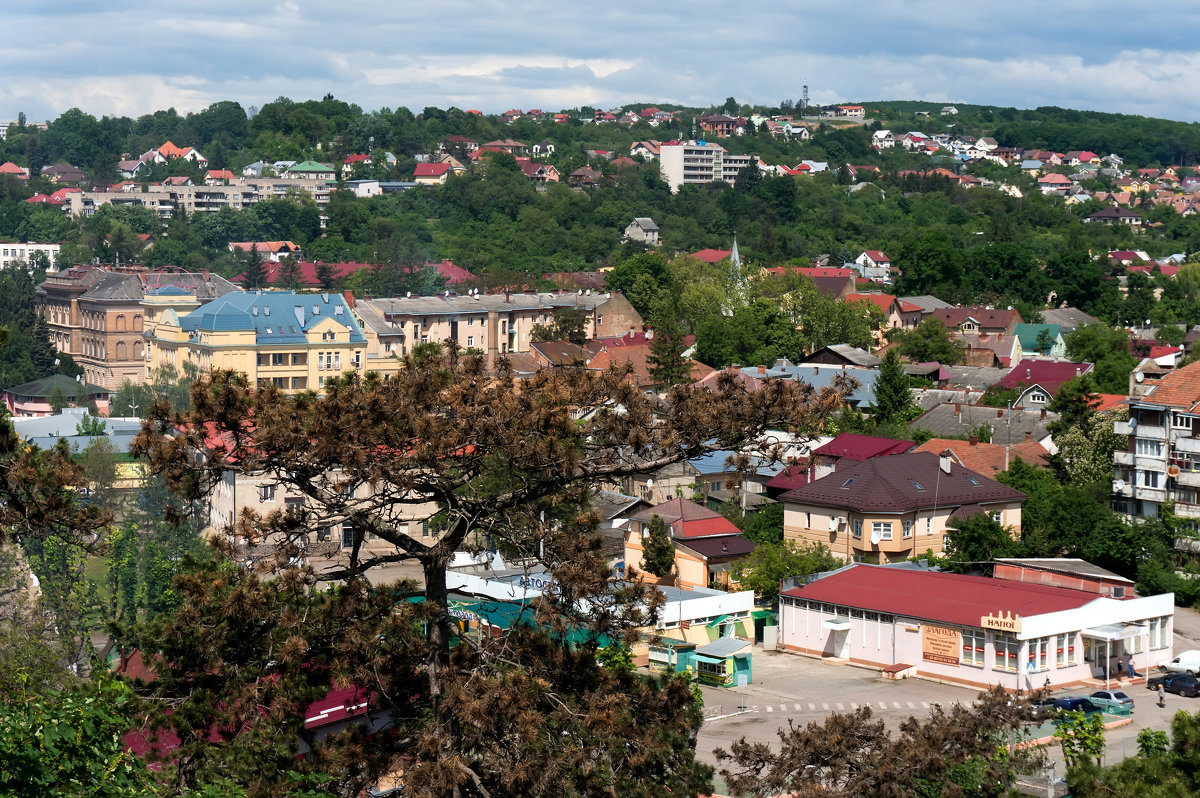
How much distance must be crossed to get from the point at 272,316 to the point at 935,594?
32.7 m

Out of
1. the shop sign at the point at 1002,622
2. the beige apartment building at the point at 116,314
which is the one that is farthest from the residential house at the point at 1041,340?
the shop sign at the point at 1002,622

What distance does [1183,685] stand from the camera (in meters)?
21.3

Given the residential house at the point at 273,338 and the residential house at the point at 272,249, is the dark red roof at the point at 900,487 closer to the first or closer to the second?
the residential house at the point at 273,338

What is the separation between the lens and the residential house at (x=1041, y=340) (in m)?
55.8

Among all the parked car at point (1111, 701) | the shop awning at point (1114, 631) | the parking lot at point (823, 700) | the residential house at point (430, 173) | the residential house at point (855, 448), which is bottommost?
the parking lot at point (823, 700)

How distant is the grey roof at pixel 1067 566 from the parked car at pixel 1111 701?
4821 mm

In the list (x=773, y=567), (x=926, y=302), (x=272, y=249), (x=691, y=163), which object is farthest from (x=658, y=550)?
(x=691, y=163)

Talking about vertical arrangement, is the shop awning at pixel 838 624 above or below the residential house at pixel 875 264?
below

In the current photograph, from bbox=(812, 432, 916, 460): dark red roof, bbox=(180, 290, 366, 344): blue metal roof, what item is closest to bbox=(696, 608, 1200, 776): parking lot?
bbox=(812, 432, 916, 460): dark red roof

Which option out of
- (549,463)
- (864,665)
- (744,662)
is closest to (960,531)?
(864,665)

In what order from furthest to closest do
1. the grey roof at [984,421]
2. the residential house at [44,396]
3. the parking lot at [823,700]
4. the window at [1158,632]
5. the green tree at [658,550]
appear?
the residential house at [44,396] → the grey roof at [984,421] → the green tree at [658,550] → the window at [1158,632] → the parking lot at [823,700]

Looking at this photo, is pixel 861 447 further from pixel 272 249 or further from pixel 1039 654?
pixel 272 249

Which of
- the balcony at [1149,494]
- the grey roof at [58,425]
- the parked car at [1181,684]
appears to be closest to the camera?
the parked car at [1181,684]

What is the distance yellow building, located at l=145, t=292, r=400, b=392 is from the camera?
49.3 meters
